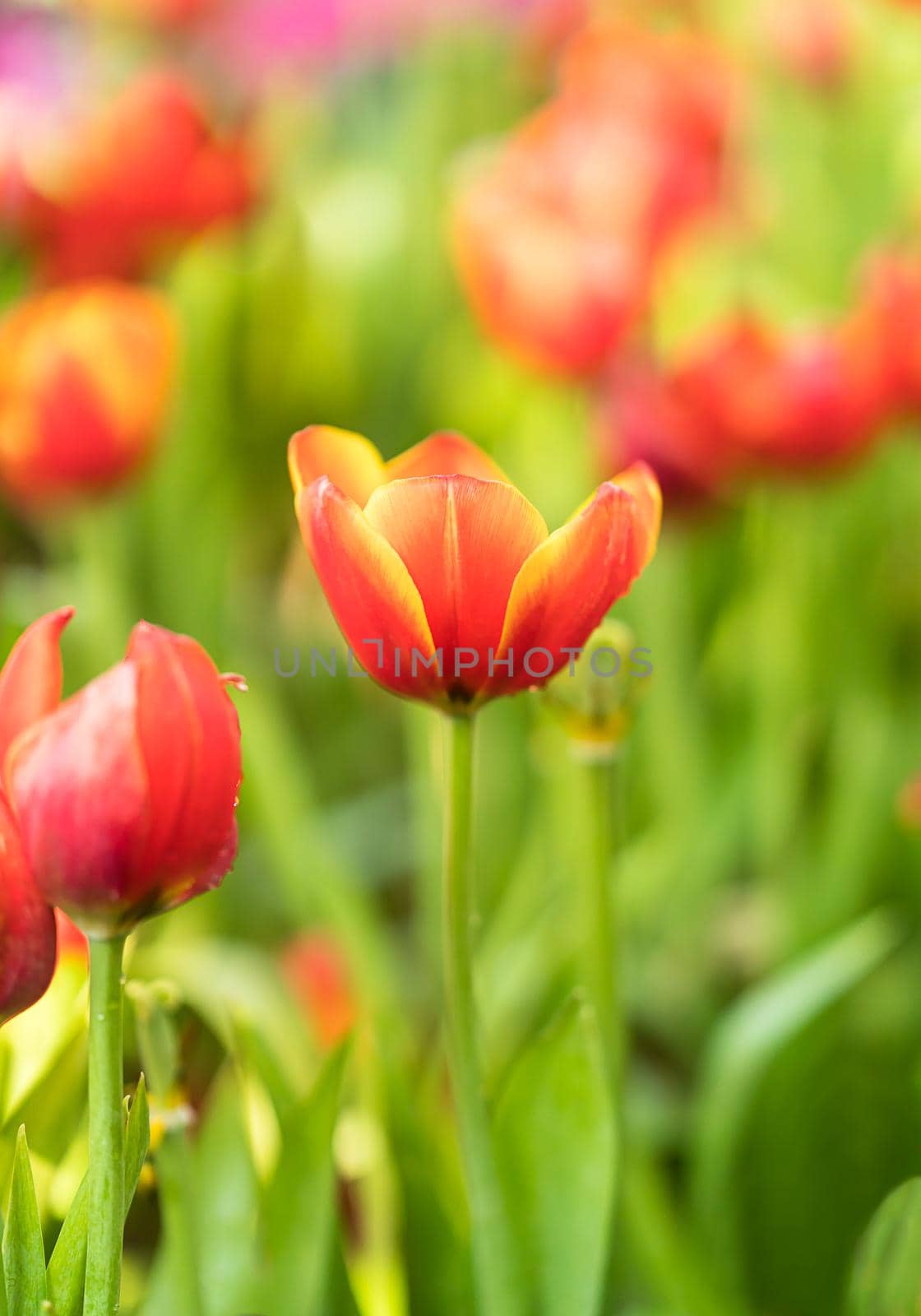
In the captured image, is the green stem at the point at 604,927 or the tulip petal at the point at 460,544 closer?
the tulip petal at the point at 460,544

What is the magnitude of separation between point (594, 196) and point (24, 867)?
2.38 feet

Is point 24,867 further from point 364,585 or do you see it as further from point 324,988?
point 324,988

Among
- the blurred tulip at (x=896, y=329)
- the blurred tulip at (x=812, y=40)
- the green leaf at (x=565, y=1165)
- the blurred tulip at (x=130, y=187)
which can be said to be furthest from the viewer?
the blurred tulip at (x=812, y=40)

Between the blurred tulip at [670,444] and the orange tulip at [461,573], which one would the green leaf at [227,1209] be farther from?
the blurred tulip at [670,444]

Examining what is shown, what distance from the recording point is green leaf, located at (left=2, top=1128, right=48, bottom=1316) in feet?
1.01

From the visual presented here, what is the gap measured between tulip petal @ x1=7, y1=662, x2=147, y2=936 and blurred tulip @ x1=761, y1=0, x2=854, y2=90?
3.83 feet

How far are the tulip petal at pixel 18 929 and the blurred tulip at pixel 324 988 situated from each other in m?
0.48

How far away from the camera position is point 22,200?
100 centimetres

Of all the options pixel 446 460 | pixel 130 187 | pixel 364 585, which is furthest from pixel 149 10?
pixel 364 585

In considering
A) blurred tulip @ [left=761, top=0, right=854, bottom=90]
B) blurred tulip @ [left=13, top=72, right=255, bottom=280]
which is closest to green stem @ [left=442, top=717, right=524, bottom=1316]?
blurred tulip @ [left=13, top=72, right=255, bottom=280]

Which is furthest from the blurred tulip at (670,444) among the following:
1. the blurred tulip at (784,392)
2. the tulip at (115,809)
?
the tulip at (115,809)

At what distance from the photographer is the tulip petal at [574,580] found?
0.31 m

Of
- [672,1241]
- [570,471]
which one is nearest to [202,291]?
[570,471]

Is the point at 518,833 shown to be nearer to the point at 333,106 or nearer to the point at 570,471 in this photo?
the point at 570,471
